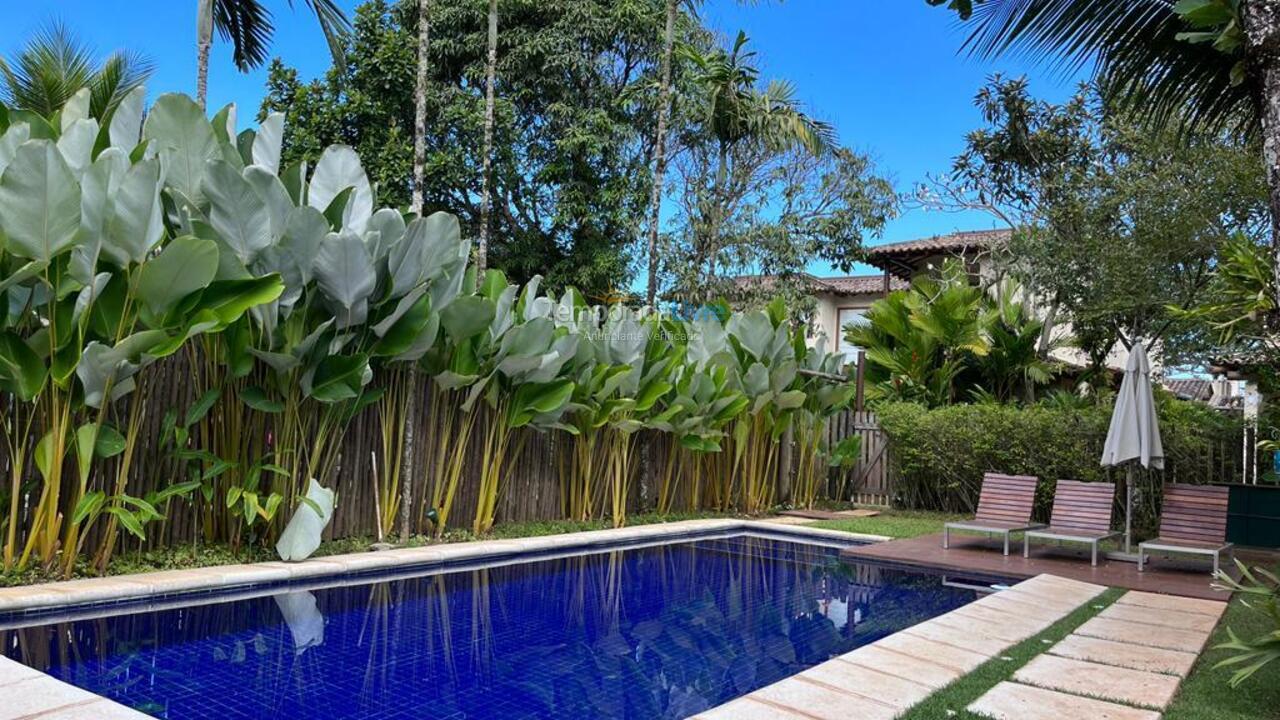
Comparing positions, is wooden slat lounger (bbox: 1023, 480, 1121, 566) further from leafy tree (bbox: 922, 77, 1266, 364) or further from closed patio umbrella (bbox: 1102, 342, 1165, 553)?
leafy tree (bbox: 922, 77, 1266, 364)

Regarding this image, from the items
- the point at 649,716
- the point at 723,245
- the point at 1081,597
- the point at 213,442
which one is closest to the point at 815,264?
the point at 723,245

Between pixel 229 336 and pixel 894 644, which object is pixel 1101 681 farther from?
pixel 229 336

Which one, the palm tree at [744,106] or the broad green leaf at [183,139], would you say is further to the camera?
the palm tree at [744,106]

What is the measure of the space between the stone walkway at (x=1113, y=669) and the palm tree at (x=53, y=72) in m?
12.6

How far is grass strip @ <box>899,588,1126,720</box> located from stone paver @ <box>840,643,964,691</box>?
68 mm

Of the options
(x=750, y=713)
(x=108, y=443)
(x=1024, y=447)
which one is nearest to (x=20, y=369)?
(x=108, y=443)

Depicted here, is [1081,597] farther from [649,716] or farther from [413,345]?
[413,345]

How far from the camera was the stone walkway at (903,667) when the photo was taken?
379 centimetres

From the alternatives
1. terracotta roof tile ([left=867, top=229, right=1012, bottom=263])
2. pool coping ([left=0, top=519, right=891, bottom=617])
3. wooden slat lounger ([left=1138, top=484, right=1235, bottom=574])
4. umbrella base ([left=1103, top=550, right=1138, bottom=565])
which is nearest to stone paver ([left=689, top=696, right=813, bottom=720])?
pool coping ([left=0, top=519, right=891, bottom=617])

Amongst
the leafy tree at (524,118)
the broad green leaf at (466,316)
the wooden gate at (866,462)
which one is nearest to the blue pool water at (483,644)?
the broad green leaf at (466,316)

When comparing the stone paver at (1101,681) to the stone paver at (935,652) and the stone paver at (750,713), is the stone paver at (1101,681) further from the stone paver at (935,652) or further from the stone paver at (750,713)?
the stone paver at (750,713)

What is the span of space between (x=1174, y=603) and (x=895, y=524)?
4879mm

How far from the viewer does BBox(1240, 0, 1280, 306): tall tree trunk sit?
3.22 m

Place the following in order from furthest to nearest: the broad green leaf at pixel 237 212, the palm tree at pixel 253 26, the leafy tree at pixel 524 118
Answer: the leafy tree at pixel 524 118 < the palm tree at pixel 253 26 < the broad green leaf at pixel 237 212
